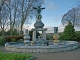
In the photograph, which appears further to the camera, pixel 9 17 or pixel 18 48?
pixel 9 17

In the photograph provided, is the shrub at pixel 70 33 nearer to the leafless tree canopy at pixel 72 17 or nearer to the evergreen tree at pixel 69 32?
the evergreen tree at pixel 69 32

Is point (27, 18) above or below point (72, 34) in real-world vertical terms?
above

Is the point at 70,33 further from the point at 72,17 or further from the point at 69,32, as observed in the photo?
the point at 72,17

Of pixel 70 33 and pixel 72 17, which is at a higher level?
pixel 72 17

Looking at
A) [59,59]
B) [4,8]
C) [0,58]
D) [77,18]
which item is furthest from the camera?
[77,18]

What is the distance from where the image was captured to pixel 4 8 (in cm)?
3381

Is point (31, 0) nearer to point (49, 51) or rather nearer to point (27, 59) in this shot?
point (49, 51)

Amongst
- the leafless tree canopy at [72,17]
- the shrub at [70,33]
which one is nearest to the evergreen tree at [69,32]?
the shrub at [70,33]

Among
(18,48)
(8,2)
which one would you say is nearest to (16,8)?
(8,2)

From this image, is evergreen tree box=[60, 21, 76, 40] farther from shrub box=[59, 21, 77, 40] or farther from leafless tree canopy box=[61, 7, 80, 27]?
leafless tree canopy box=[61, 7, 80, 27]

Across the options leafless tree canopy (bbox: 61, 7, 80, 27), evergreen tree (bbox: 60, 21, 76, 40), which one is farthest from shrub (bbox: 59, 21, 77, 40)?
leafless tree canopy (bbox: 61, 7, 80, 27)

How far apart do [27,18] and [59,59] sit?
2497 centimetres

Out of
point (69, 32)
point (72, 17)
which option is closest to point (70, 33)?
point (69, 32)

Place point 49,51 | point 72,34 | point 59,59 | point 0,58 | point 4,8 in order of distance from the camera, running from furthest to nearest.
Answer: point 4,8 → point 72,34 → point 49,51 → point 59,59 → point 0,58
